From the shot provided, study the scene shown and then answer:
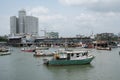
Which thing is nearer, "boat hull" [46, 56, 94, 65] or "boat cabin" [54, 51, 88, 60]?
"boat hull" [46, 56, 94, 65]

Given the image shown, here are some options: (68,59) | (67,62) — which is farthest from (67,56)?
(67,62)

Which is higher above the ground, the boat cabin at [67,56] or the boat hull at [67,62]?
the boat cabin at [67,56]

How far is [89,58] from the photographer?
140 feet

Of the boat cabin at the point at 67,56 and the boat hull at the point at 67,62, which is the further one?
the boat cabin at the point at 67,56

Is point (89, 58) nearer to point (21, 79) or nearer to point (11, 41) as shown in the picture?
point (21, 79)

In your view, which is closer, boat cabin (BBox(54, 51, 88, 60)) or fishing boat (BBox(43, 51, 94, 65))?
fishing boat (BBox(43, 51, 94, 65))

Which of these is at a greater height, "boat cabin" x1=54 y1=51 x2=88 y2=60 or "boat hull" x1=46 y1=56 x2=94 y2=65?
"boat cabin" x1=54 y1=51 x2=88 y2=60

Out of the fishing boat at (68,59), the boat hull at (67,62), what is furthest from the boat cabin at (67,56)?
the boat hull at (67,62)

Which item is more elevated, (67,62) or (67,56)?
(67,56)

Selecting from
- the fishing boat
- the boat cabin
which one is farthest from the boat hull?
the boat cabin

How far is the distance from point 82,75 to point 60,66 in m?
8.15

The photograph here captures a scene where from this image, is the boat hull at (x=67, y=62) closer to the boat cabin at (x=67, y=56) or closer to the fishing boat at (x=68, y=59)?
the fishing boat at (x=68, y=59)

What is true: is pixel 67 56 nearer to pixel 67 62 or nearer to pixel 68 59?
pixel 68 59

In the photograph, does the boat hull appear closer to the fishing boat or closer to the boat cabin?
the fishing boat
